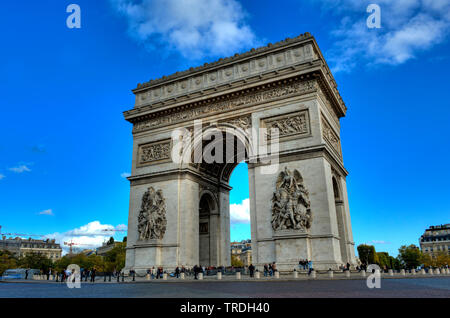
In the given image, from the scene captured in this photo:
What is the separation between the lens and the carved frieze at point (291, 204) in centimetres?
1867

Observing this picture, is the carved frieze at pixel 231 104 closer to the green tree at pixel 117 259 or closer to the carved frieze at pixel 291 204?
the carved frieze at pixel 291 204

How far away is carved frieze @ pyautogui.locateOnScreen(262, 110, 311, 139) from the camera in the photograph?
66.6 feet

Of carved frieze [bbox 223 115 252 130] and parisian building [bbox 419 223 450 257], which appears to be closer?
carved frieze [bbox 223 115 252 130]

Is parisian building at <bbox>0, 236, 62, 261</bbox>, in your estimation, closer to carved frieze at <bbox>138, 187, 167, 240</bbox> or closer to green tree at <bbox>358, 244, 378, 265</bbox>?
green tree at <bbox>358, 244, 378, 265</bbox>

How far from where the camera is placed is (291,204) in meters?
19.0

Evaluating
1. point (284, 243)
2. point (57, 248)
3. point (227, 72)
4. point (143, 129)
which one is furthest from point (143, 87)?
point (57, 248)

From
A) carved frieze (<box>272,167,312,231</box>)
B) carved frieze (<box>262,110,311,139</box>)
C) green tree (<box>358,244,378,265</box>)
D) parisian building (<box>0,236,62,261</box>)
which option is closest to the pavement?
carved frieze (<box>272,167,312,231</box>)

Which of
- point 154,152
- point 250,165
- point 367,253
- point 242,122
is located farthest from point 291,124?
point 367,253

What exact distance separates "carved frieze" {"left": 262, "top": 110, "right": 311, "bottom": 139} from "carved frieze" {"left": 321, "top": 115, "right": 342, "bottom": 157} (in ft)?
4.96

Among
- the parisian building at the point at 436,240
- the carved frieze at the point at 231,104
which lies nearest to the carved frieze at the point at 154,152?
the carved frieze at the point at 231,104

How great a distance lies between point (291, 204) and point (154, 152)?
35.7ft

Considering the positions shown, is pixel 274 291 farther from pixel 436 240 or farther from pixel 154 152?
pixel 436 240
